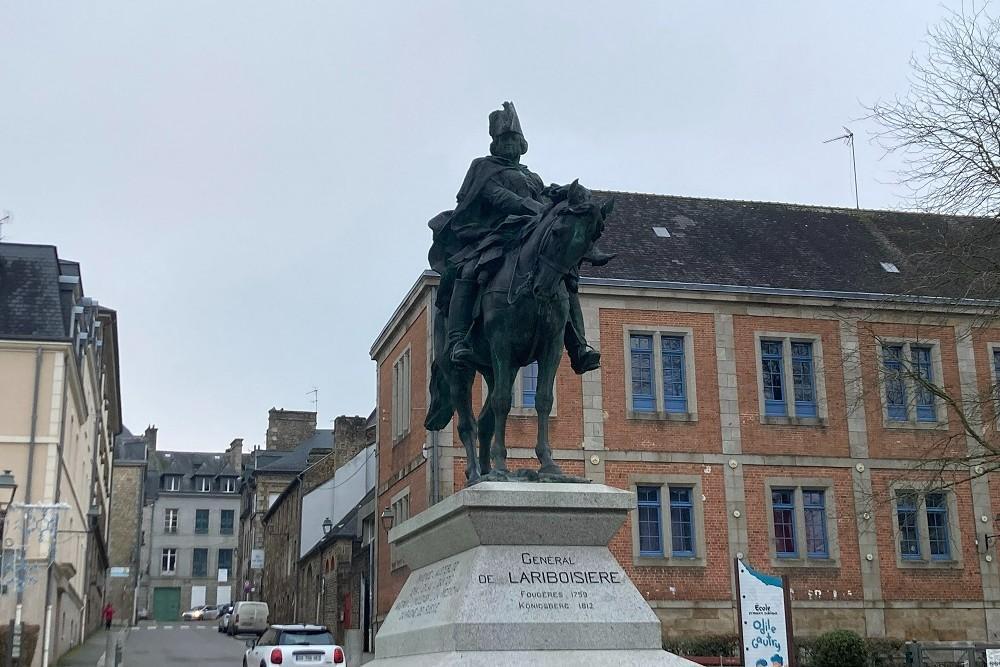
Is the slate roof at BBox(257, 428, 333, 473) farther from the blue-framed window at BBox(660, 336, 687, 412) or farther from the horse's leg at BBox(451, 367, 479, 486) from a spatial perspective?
the horse's leg at BBox(451, 367, 479, 486)

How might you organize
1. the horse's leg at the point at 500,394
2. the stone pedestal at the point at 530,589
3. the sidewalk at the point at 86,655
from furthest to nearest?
the sidewalk at the point at 86,655 → the horse's leg at the point at 500,394 → the stone pedestal at the point at 530,589

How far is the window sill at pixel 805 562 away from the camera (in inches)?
1172

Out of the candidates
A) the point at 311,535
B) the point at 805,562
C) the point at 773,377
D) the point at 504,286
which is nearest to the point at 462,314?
the point at 504,286

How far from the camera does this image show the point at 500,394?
8.62 metres

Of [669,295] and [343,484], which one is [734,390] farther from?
→ [343,484]

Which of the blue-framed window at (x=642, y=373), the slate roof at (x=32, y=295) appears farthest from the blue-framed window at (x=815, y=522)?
the slate roof at (x=32, y=295)

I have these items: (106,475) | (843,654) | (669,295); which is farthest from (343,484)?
(843,654)

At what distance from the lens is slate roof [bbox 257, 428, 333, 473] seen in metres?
69.9

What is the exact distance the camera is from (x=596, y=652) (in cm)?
726

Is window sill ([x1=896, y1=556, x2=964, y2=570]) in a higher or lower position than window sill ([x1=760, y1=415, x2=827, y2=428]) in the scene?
lower

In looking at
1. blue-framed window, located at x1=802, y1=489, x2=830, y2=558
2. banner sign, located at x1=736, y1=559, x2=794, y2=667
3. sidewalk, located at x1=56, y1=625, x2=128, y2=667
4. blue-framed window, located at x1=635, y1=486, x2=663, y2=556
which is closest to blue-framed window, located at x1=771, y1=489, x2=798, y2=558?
blue-framed window, located at x1=802, y1=489, x2=830, y2=558

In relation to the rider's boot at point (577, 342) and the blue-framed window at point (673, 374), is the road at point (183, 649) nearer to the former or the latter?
the blue-framed window at point (673, 374)

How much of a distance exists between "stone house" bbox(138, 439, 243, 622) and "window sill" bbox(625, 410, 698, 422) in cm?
6825

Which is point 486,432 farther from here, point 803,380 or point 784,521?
point 803,380
